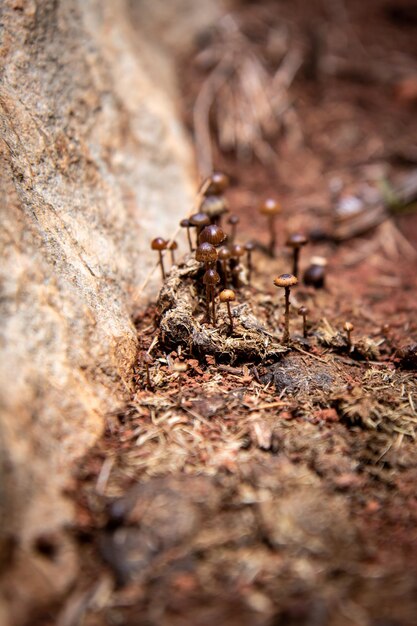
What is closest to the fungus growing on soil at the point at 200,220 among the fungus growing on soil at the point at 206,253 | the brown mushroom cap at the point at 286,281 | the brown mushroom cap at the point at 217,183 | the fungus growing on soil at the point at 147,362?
the fungus growing on soil at the point at 206,253

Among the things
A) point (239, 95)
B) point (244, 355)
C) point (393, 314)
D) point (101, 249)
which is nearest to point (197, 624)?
point (244, 355)

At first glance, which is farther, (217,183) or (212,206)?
(217,183)

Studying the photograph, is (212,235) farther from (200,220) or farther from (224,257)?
(200,220)

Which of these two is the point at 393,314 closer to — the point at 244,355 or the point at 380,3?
the point at 244,355

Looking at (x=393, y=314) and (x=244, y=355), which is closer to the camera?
(x=244, y=355)

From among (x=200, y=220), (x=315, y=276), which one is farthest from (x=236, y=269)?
(x=315, y=276)

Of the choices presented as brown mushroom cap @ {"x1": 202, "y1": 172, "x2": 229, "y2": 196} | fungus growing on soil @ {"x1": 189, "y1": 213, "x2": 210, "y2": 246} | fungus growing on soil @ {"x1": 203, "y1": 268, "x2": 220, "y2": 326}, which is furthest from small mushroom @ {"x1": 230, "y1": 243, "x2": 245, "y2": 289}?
brown mushroom cap @ {"x1": 202, "y1": 172, "x2": 229, "y2": 196}

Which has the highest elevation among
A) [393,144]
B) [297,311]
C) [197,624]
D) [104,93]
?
[104,93]

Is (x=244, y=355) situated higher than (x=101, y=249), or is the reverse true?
(x=101, y=249)
